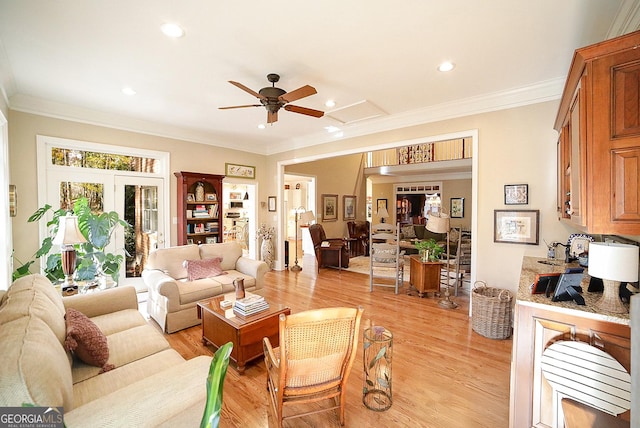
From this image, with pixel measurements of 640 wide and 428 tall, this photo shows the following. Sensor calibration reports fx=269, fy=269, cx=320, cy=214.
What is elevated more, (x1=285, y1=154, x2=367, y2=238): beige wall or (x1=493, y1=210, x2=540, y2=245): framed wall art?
(x1=285, y1=154, x2=367, y2=238): beige wall

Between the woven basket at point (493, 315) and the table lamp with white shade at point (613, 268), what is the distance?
169 centimetres

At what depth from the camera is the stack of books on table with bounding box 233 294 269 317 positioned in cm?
256

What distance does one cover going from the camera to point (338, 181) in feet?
28.3

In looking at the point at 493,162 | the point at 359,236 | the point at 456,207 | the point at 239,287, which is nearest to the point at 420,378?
the point at 239,287

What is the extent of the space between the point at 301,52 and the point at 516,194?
302 cm

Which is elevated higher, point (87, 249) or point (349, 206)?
point (349, 206)

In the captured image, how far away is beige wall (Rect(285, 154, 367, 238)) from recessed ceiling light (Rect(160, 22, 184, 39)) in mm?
4876

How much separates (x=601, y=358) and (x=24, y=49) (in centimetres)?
484

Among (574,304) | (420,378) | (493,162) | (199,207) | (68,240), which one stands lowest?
(420,378)

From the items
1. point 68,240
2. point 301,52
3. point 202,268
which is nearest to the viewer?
point 301,52

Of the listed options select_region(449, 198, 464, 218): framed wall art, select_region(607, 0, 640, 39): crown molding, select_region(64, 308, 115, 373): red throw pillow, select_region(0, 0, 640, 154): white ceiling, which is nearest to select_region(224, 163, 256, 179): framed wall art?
select_region(0, 0, 640, 154): white ceiling

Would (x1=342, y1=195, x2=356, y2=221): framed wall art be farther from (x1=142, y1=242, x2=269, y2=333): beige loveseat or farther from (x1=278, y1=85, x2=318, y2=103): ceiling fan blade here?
(x1=278, y1=85, x2=318, y2=103): ceiling fan blade

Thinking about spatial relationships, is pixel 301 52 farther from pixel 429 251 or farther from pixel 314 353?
pixel 429 251

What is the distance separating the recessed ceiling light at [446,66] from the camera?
8.91 feet
